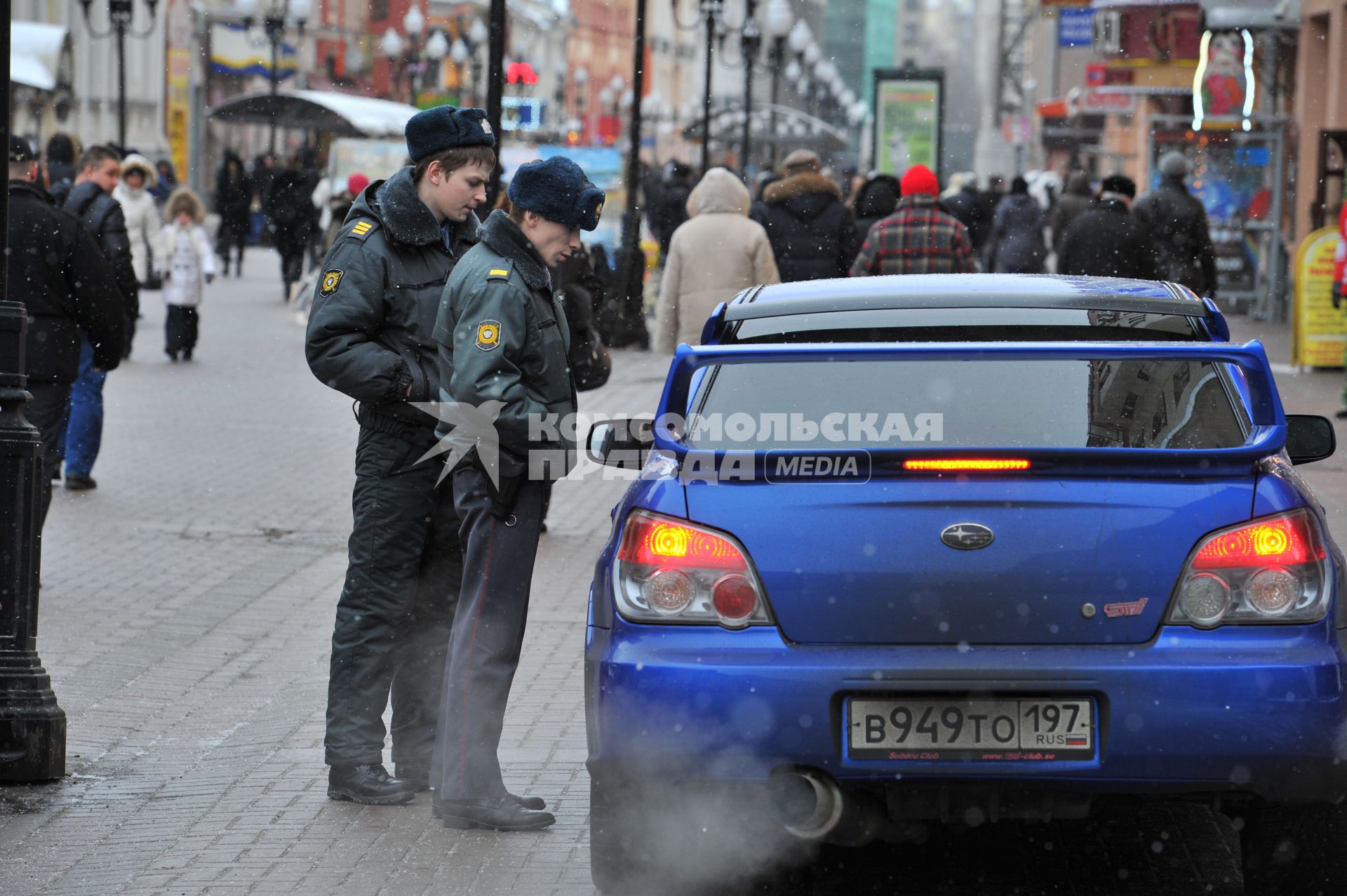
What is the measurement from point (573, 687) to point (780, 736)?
292 cm

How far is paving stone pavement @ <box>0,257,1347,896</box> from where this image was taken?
4.91m

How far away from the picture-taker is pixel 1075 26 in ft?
160

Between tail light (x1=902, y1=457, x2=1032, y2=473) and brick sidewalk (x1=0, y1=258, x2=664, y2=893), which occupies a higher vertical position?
tail light (x1=902, y1=457, x2=1032, y2=473)

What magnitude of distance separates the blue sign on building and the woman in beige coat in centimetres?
3743

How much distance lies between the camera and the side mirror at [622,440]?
504cm

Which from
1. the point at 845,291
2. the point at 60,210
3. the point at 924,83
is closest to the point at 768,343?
the point at 845,291

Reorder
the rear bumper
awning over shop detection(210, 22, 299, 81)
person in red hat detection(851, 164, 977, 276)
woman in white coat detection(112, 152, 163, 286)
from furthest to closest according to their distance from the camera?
awning over shop detection(210, 22, 299, 81) → woman in white coat detection(112, 152, 163, 286) → person in red hat detection(851, 164, 977, 276) → the rear bumper

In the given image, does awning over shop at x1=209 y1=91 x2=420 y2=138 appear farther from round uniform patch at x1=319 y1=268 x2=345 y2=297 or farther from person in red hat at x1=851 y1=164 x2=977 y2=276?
round uniform patch at x1=319 y1=268 x2=345 y2=297

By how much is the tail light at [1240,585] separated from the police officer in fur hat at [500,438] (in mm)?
1700

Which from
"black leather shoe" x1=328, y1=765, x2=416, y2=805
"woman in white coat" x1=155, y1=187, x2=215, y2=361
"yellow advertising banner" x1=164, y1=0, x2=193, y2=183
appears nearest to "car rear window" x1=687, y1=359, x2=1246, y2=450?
"black leather shoe" x1=328, y1=765, x2=416, y2=805

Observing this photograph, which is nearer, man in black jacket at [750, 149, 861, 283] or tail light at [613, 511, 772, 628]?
tail light at [613, 511, 772, 628]

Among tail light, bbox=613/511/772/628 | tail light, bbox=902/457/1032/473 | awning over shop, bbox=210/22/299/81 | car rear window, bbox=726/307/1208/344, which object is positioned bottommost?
tail light, bbox=613/511/772/628

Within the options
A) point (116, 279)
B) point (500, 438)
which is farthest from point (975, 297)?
point (116, 279)

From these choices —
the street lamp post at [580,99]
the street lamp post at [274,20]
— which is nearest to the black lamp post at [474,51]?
the street lamp post at [274,20]
